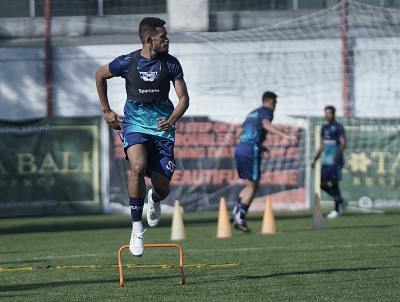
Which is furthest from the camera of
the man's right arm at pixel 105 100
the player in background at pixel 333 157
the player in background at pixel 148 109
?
the player in background at pixel 333 157

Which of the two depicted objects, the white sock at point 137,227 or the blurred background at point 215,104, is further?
the blurred background at point 215,104

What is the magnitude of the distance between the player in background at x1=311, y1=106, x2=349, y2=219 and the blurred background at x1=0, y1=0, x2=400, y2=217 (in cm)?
242

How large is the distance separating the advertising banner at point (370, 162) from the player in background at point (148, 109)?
33.9 feet

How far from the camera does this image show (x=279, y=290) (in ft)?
15.8

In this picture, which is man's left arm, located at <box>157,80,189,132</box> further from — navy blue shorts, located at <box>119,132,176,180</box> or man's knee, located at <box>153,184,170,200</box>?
man's knee, located at <box>153,184,170,200</box>

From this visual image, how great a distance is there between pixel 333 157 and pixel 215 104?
13.1 feet

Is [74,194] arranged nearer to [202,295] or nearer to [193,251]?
[193,251]

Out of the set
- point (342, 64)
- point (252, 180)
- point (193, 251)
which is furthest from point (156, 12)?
point (193, 251)

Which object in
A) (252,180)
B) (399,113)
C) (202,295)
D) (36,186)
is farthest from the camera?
(399,113)

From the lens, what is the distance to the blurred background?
15023 millimetres

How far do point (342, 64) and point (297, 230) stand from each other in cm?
623

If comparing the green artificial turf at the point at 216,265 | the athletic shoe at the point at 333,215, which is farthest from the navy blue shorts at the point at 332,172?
the green artificial turf at the point at 216,265

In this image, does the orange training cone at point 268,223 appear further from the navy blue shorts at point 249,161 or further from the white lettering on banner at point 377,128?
the white lettering on banner at point 377,128

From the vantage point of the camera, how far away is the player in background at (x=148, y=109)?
5.45 m
